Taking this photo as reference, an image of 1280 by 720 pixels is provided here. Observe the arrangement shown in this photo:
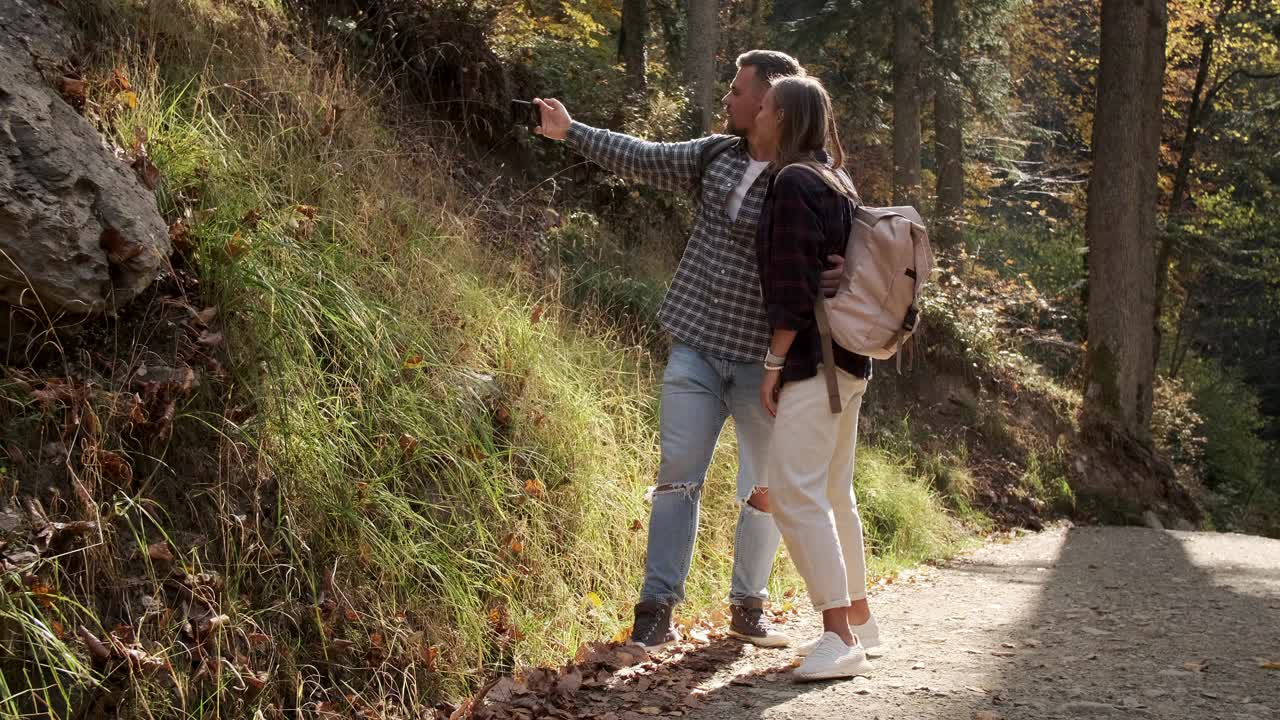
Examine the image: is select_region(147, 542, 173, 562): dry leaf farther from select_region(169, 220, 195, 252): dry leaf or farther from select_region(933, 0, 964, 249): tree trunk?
select_region(933, 0, 964, 249): tree trunk

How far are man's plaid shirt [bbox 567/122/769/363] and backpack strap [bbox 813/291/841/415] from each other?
0.44 m

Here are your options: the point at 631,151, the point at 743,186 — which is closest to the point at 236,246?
the point at 631,151

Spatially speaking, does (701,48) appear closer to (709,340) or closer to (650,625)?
(709,340)

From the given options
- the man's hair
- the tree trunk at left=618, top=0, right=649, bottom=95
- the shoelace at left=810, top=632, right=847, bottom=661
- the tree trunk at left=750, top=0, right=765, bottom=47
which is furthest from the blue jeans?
the tree trunk at left=750, top=0, right=765, bottom=47

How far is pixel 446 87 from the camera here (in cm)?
903

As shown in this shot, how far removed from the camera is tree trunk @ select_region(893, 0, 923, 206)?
61.5ft

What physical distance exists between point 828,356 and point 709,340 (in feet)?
1.95

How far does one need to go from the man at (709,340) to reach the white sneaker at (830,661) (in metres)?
0.62

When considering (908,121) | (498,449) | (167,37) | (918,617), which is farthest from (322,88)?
(908,121)

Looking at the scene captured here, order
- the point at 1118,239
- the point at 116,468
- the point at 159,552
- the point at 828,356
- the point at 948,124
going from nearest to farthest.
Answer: the point at 159,552 < the point at 116,468 < the point at 828,356 < the point at 1118,239 < the point at 948,124

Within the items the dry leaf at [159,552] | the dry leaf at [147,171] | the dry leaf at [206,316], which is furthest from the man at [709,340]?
the dry leaf at [159,552]

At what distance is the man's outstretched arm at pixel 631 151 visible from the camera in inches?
187

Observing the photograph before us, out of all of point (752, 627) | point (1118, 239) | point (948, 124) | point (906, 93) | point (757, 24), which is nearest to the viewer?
point (752, 627)

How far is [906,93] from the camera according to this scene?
741 inches
